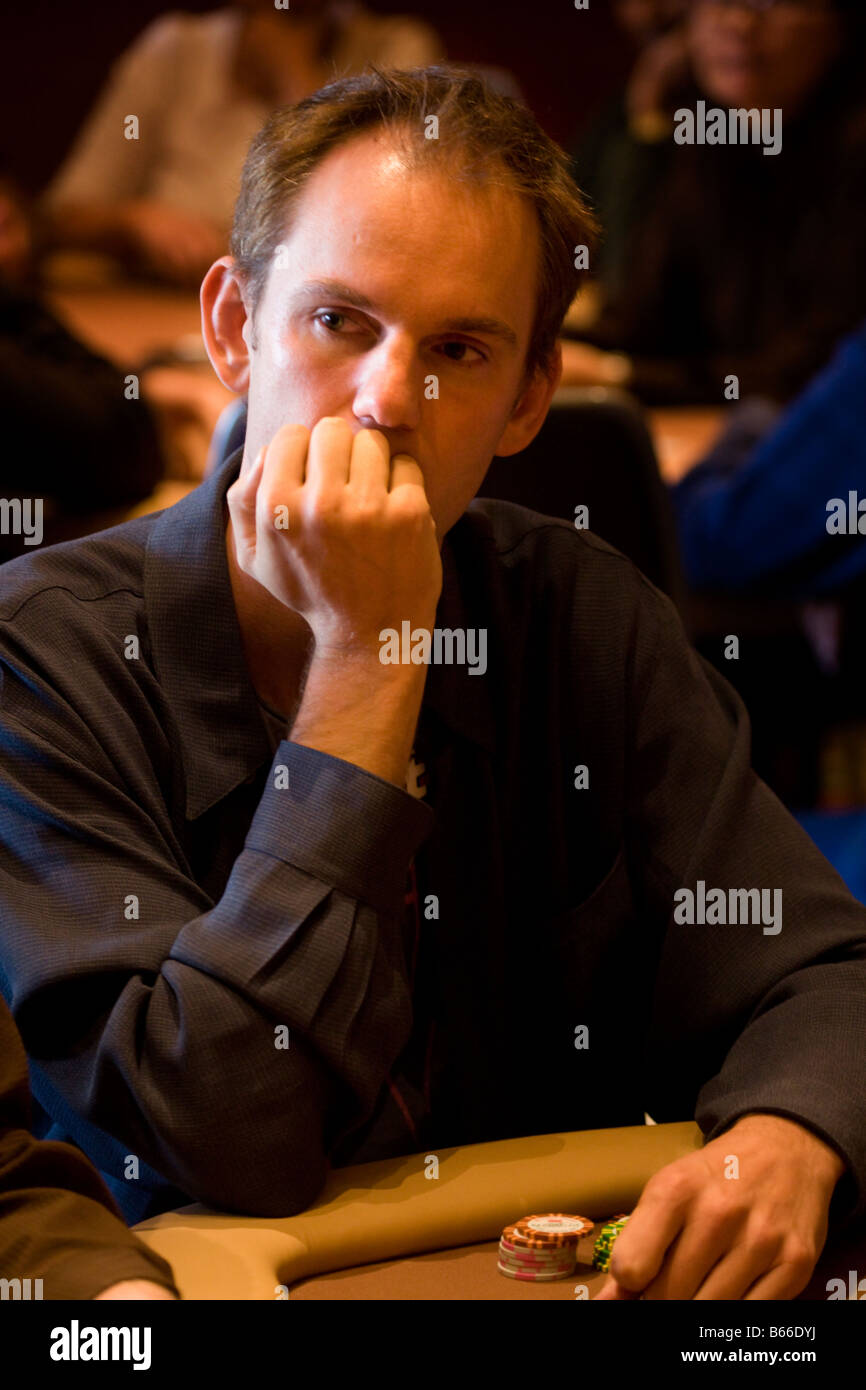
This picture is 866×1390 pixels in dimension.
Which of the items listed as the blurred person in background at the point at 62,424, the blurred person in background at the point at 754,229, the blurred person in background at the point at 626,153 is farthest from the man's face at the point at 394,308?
the blurred person in background at the point at 626,153

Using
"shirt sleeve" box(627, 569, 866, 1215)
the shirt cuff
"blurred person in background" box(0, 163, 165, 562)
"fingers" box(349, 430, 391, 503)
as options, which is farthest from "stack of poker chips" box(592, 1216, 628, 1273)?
"blurred person in background" box(0, 163, 165, 562)

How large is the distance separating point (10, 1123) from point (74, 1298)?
0.13m

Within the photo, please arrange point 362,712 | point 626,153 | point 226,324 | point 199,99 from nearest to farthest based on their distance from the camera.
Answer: point 362,712 < point 226,324 < point 626,153 < point 199,99

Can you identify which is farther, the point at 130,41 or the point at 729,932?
the point at 130,41

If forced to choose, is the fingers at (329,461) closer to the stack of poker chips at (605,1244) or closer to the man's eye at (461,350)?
the man's eye at (461,350)

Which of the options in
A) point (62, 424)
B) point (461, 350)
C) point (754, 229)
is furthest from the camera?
point (754, 229)

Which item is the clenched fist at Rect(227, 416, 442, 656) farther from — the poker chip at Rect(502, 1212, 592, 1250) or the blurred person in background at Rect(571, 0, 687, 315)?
the blurred person in background at Rect(571, 0, 687, 315)

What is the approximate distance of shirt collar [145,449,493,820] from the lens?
118 centimetres

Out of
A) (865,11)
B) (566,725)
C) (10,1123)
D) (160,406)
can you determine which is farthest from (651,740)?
(865,11)

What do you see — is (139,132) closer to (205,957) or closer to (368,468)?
(368,468)

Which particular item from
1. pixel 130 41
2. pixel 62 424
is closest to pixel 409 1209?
pixel 62 424

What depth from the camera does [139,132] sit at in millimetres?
5895

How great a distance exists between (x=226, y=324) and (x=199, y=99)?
16.0 feet

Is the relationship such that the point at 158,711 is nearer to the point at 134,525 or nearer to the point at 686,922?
the point at 134,525
